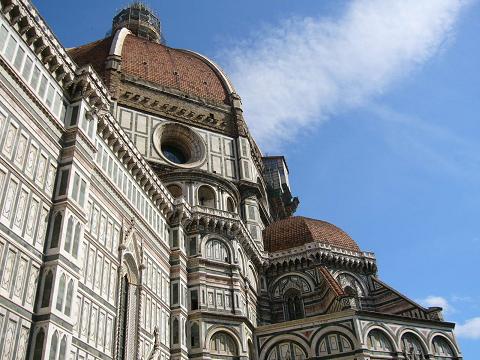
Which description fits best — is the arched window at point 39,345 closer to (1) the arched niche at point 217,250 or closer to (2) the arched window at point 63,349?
(2) the arched window at point 63,349

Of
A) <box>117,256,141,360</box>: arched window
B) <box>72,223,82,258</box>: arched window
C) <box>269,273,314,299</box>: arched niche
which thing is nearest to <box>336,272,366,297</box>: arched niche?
<box>269,273,314,299</box>: arched niche

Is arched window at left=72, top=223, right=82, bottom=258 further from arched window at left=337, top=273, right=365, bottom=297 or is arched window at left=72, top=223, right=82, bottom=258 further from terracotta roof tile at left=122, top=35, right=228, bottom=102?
terracotta roof tile at left=122, top=35, right=228, bottom=102

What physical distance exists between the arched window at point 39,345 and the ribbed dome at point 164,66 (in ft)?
86.3

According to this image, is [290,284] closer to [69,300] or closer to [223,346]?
[223,346]

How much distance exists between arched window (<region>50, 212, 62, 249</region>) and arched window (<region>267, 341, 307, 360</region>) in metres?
16.3

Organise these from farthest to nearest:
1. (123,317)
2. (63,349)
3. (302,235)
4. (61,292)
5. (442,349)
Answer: (302,235)
(442,349)
(123,317)
(61,292)
(63,349)

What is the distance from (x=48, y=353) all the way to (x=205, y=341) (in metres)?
12.6

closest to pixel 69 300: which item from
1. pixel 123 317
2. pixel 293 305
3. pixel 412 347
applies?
pixel 123 317

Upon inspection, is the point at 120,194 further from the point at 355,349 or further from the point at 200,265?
the point at 355,349

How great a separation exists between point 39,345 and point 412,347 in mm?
21330

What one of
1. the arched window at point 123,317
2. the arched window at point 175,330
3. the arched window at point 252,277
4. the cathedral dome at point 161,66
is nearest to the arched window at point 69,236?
the arched window at point 123,317

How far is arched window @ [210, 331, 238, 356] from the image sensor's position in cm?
2745

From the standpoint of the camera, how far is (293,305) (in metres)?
35.1

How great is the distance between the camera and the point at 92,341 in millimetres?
19172
